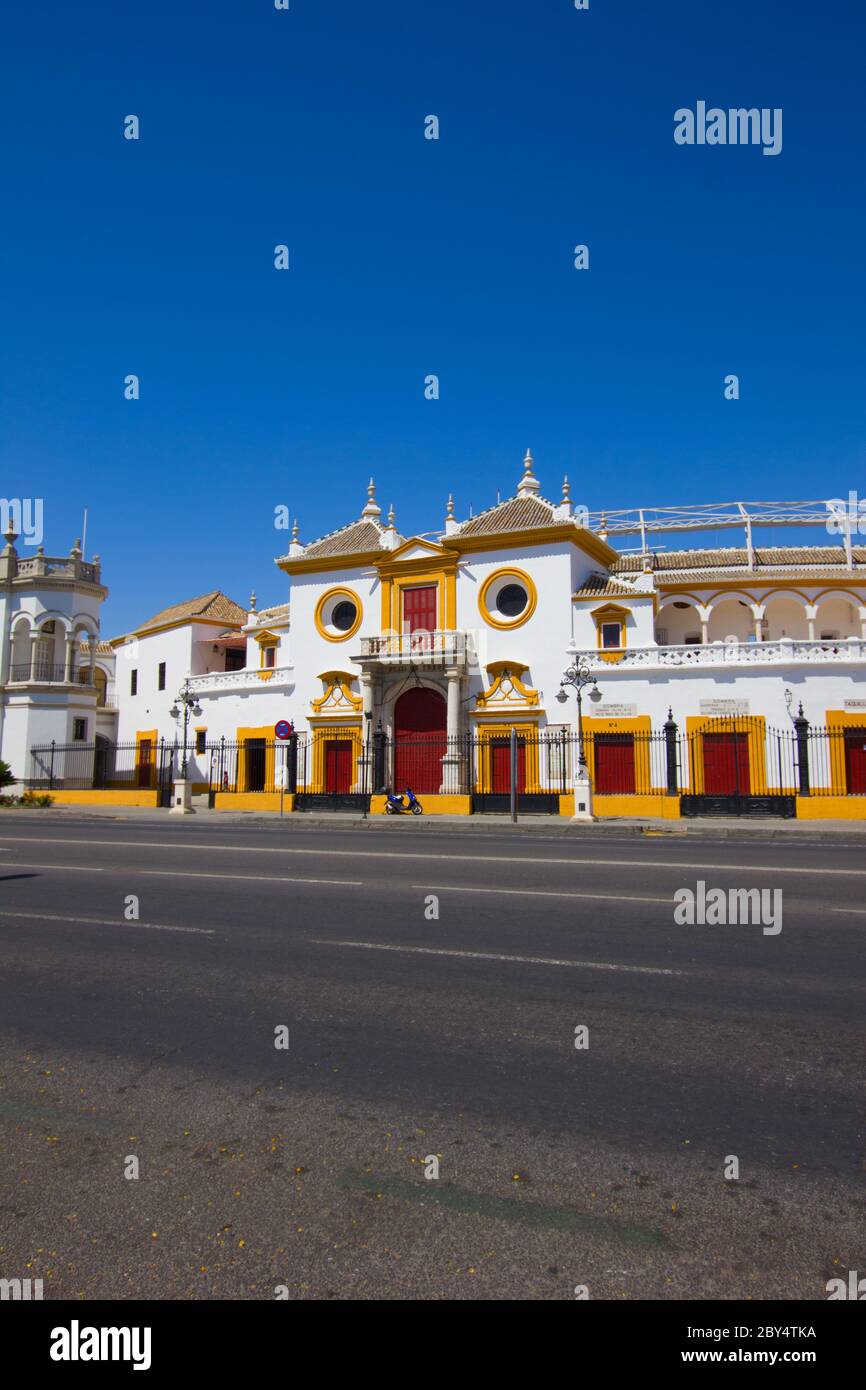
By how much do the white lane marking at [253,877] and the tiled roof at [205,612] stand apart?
113ft

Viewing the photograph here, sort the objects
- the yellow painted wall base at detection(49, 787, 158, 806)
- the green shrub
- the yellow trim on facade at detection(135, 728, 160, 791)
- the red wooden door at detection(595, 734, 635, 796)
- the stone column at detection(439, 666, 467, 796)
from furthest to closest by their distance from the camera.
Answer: the yellow trim on facade at detection(135, 728, 160, 791), the yellow painted wall base at detection(49, 787, 158, 806), the green shrub, the stone column at detection(439, 666, 467, 796), the red wooden door at detection(595, 734, 635, 796)

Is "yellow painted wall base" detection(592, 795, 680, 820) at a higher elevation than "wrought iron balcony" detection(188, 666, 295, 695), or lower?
lower

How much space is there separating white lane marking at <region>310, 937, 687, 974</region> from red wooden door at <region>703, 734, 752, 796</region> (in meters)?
25.0

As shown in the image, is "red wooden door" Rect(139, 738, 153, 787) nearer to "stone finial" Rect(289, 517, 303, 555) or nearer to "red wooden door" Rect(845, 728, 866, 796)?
"stone finial" Rect(289, 517, 303, 555)

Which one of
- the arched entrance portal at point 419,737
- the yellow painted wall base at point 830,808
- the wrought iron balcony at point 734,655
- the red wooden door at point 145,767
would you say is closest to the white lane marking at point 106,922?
the yellow painted wall base at point 830,808

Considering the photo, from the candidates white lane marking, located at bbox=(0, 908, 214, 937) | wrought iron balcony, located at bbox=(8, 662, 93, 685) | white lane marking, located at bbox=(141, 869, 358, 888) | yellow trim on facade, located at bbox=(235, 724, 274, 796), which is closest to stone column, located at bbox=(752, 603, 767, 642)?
yellow trim on facade, located at bbox=(235, 724, 274, 796)

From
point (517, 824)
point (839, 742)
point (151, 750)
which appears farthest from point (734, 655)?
point (151, 750)

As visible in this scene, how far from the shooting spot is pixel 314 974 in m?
6.14

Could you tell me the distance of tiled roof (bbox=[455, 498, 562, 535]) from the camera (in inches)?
1379

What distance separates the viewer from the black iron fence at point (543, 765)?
26781 mm

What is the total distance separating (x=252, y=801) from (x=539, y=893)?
22595 mm

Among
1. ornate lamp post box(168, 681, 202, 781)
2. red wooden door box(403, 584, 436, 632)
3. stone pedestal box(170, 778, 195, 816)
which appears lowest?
stone pedestal box(170, 778, 195, 816)

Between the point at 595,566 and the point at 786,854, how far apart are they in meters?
24.8
